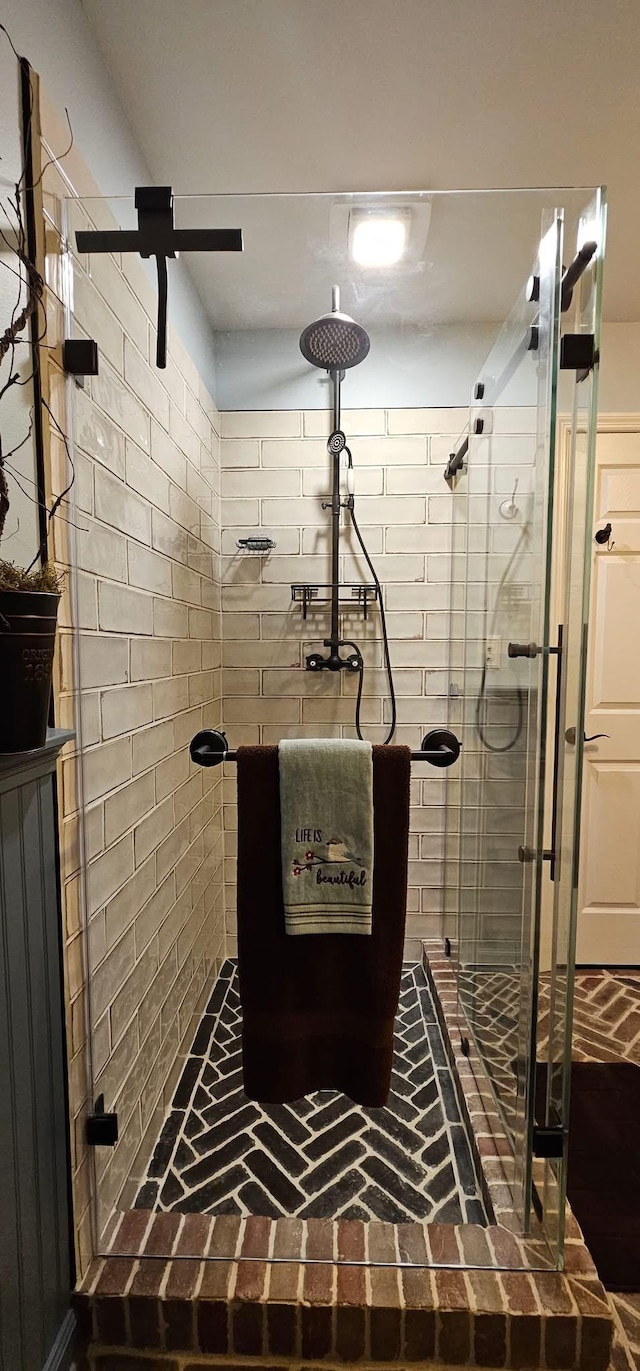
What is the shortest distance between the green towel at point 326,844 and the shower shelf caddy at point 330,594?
1.65 feet

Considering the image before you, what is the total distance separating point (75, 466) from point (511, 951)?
136 centimetres

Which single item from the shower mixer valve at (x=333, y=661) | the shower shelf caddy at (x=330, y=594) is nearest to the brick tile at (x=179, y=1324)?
the shower mixer valve at (x=333, y=661)

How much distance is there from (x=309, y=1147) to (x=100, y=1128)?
53cm

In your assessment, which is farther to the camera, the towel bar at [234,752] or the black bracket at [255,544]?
the black bracket at [255,544]

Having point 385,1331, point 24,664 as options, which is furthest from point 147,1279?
point 24,664

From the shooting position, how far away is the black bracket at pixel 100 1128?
3.67ft

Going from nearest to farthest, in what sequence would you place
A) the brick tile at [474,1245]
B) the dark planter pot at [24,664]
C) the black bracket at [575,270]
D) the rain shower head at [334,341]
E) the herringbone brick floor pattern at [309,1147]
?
the dark planter pot at [24,664] → the black bracket at [575,270] → the brick tile at [474,1245] → the herringbone brick floor pattern at [309,1147] → the rain shower head at [334,341]

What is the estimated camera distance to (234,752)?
3.79 ft

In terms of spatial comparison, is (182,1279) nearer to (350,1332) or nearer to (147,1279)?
(147,1279)

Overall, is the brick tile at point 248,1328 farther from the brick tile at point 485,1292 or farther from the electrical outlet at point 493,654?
the electrical outlet at point 493,654

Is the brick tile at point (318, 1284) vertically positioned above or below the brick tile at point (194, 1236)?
below

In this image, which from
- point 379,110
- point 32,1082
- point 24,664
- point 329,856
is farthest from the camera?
point 379,110

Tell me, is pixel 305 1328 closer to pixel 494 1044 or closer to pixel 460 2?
pixel 494 1044

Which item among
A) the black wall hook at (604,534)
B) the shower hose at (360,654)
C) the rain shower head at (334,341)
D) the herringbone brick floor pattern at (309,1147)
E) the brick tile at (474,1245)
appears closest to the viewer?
the brick tile at (474,1245)
